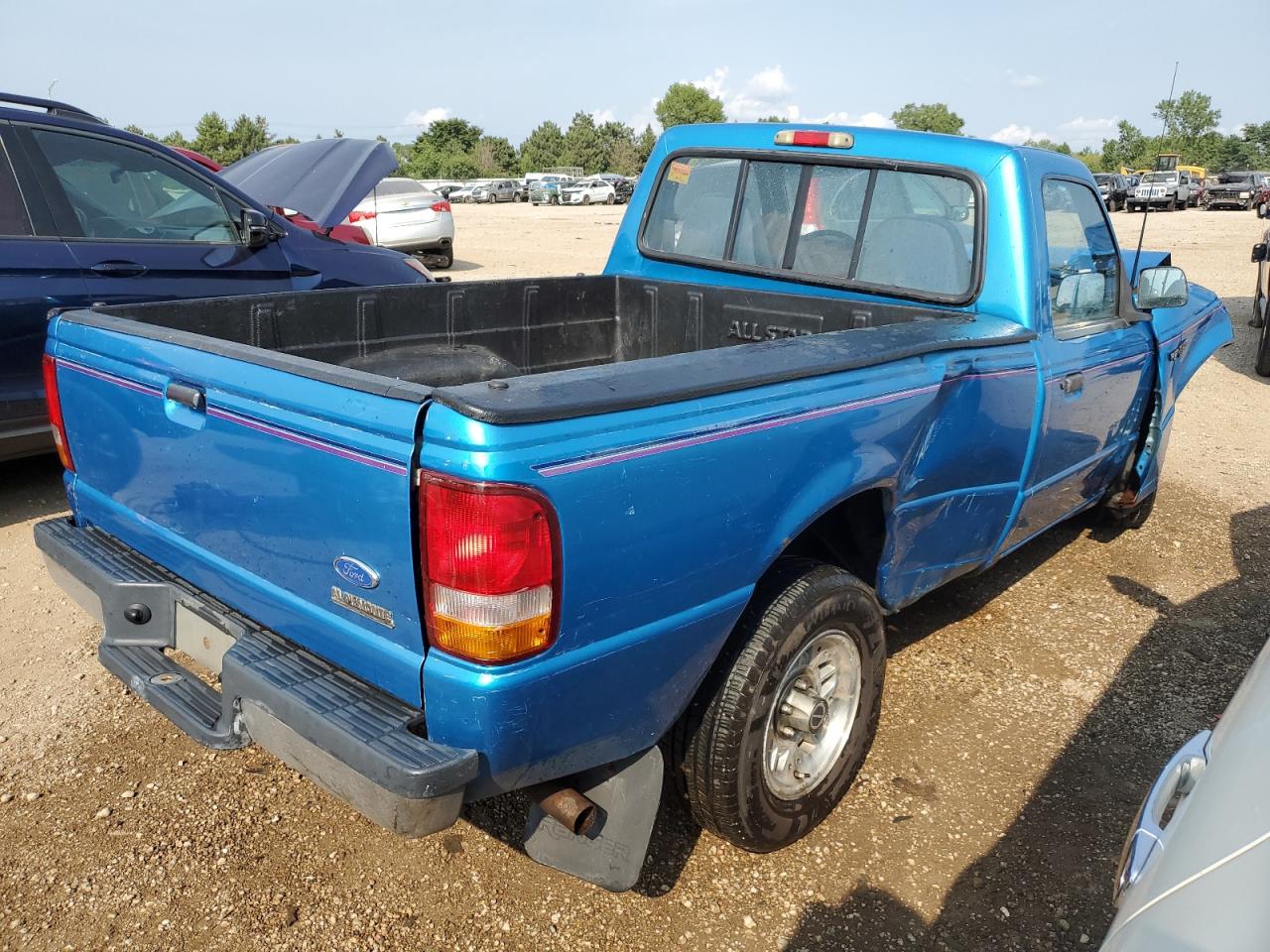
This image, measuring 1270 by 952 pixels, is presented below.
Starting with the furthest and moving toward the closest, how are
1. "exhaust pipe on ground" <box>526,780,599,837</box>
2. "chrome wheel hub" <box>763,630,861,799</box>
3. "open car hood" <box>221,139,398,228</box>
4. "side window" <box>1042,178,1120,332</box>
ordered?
"open car hood" <box>221,139,398,228</box> → "side window" <box>1042,178,1120,332</box> → "chrome wheel hub" <box>763,630,861,799</box> → "exhaust pipe on ground" <box>526,780,599,837</box>

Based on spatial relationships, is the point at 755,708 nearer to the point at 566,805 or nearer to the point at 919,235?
the point at 566,805

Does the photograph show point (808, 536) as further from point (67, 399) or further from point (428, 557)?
point (67, 399)

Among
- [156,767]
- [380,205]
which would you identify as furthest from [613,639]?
[380,205]

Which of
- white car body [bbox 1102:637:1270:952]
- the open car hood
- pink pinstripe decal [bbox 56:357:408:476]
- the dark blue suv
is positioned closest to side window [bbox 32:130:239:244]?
the dark blue suv

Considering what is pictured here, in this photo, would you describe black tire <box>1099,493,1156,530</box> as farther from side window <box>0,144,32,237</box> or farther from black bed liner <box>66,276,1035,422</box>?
side window <box>0,144,32,237</box>

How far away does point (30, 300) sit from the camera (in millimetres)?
4762

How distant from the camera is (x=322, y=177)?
6.48 m

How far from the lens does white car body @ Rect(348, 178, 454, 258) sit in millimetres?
15016

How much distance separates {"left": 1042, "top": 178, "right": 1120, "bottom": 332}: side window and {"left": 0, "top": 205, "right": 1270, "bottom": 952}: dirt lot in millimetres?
1371

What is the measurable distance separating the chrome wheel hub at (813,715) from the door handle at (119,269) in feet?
13.9

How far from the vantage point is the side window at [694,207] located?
161 inches

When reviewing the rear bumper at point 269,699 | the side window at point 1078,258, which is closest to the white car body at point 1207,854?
the rear bumper at point 269,699

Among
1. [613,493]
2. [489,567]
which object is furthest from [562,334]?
[489,567]

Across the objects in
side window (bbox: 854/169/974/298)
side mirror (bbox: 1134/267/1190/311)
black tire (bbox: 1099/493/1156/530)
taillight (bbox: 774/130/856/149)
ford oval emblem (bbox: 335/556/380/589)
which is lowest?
black tire (bbox: 1099/493/1156/530)
